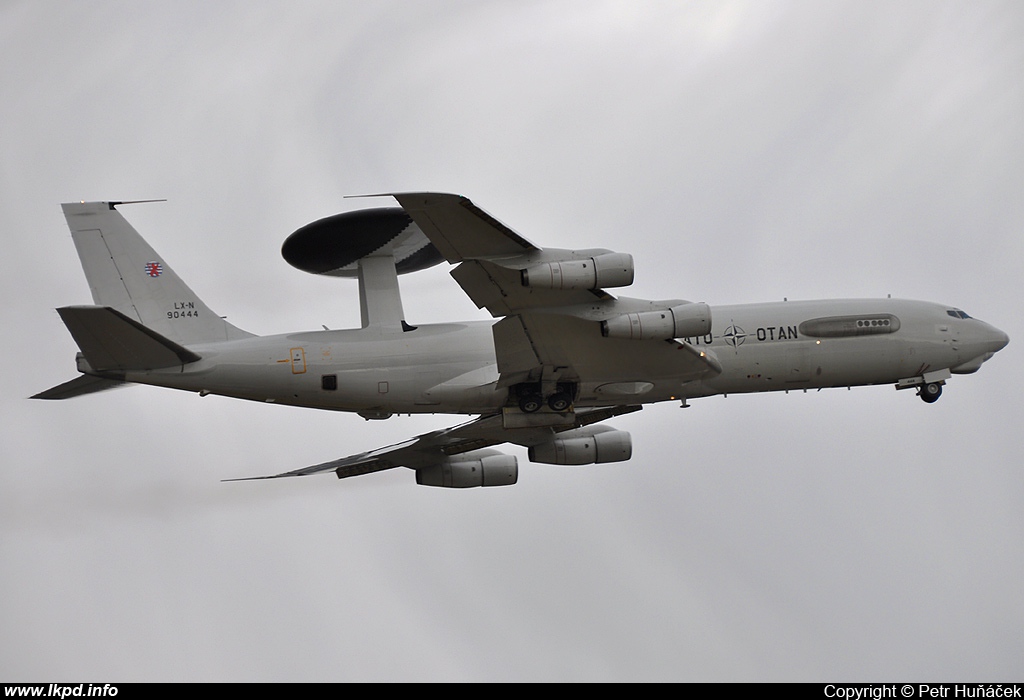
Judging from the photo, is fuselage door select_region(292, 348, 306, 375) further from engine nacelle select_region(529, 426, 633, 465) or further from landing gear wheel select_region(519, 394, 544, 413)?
engine nacelle select_region(529, 426, 633, 465)

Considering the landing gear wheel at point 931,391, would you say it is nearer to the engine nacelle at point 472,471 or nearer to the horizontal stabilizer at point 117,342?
the engine nacelle at point 472,471

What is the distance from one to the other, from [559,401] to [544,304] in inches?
168

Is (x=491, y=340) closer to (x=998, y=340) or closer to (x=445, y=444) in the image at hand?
(x=445, y=444)

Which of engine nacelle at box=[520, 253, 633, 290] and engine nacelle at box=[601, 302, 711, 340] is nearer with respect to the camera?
engine nacelle at box=[520, 253, 633, 290]

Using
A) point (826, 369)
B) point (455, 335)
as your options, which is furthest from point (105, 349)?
point (826, 369)

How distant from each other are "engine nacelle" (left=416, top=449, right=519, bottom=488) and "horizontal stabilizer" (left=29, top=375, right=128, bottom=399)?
475 inches

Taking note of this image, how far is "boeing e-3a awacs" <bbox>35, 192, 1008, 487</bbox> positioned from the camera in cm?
2706

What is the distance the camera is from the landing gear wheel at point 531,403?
31.3 m

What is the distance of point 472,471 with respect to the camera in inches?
1487

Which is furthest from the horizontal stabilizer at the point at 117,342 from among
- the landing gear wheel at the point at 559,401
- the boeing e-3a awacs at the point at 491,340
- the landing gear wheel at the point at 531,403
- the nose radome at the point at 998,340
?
the nose radome at the point at 998,340

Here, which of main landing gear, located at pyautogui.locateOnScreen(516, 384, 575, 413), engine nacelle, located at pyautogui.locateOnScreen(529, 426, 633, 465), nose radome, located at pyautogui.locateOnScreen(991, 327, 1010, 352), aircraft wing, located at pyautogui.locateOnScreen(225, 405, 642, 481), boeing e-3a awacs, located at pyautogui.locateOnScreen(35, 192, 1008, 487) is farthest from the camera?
engine nacelle, located at pyautogui.locateOnScreen(529, 426, 633, 465)

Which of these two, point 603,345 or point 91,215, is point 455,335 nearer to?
point 603,345

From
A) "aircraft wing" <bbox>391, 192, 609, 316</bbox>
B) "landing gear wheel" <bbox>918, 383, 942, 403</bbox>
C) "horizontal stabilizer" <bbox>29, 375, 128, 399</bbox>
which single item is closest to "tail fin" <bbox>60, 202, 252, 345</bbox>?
"horizontal stabilizer" <bbox>29, 375, 128, 399</bbox>

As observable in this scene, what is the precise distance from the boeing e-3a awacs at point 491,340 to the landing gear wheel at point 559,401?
1.4 inches
